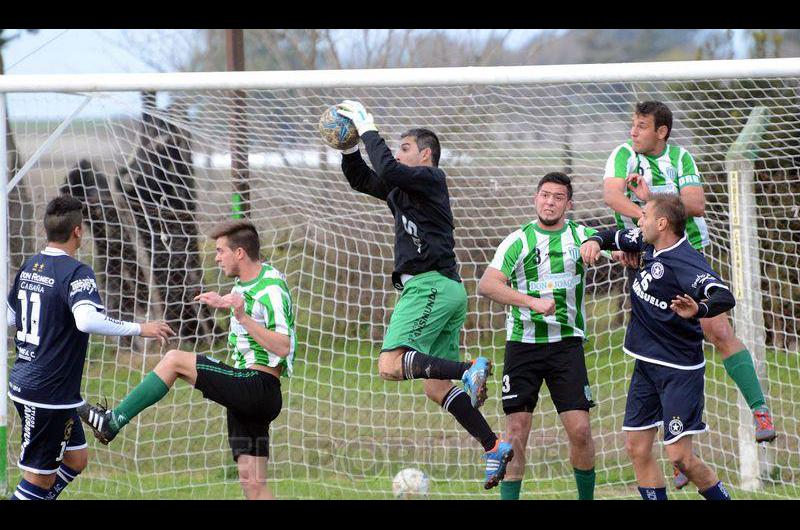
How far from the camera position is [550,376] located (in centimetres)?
604

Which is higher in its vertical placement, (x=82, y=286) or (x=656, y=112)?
(x=656, y=112)

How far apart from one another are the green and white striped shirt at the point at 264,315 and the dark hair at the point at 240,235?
5.2 inches

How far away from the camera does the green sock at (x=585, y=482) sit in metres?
6.05

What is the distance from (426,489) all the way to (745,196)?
3111 mm

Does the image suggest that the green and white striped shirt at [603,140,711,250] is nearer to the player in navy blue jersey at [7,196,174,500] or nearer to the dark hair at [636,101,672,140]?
the dark hair at [636,101,672,140]

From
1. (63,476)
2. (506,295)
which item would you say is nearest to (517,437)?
(506,295)

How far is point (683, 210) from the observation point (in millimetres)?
5508

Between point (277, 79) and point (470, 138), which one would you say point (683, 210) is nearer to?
point (277, 79)

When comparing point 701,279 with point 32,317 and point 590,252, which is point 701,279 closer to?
point 590,252

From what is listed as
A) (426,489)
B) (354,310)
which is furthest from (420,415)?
(426,489)

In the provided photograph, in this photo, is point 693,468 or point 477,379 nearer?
point 477,379

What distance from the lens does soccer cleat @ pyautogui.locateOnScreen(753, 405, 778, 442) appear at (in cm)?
572

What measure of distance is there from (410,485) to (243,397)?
1687 millimetres

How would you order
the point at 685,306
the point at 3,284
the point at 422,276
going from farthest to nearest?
the point at 3,284
the point at 422,276
the point at 685,306
